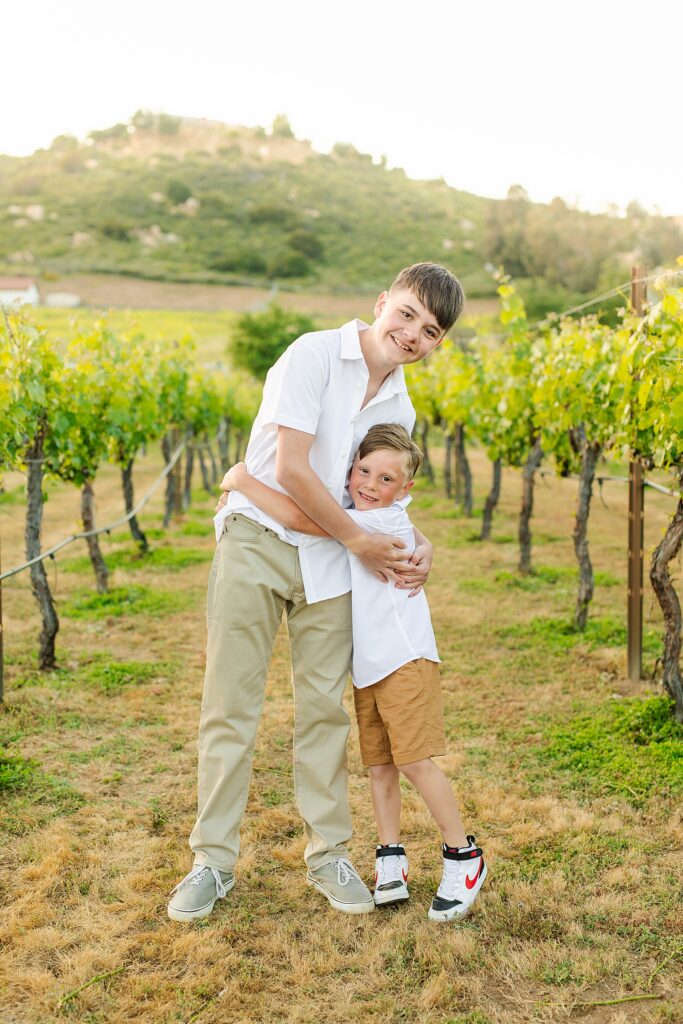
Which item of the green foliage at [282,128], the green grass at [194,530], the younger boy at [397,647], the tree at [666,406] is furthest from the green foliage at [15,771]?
the green foliage at [282,128]

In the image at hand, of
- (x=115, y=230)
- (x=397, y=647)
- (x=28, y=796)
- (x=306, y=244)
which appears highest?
(x=115, y=230)

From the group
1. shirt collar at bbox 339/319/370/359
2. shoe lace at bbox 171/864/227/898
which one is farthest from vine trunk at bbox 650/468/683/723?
shoe lace at bbox 171/864/227/898

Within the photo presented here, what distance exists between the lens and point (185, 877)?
9.05ft

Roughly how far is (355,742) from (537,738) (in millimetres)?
891

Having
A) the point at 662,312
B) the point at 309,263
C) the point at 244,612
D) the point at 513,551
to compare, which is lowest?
the point at 513,551

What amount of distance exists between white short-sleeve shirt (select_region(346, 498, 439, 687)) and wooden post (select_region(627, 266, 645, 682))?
270cm

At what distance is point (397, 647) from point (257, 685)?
0.45 m

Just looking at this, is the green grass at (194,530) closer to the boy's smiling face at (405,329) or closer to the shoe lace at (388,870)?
the shoe lace at (388,870)

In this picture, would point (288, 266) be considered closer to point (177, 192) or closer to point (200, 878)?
point (177, 192)

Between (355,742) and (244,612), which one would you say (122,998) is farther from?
(355,742)

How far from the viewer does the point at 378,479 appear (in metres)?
2.62

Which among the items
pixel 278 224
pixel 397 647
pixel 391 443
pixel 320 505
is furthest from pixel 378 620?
pixel 278 224

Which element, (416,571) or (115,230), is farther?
(115,230)

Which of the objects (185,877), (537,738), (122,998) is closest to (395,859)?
(185,877)
